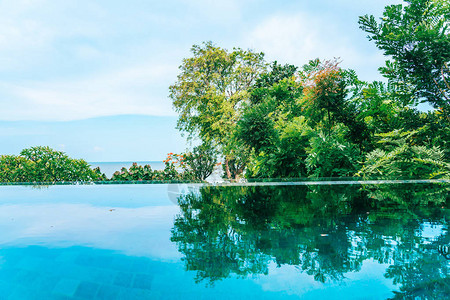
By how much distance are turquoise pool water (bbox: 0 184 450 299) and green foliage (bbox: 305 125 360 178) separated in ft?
11.0

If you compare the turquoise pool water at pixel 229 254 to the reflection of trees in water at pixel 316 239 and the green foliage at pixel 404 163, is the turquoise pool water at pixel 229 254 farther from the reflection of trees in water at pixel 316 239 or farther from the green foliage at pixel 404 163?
the green foliage at pixel 404 163

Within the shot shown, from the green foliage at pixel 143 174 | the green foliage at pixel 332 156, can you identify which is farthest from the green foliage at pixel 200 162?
the green foliage at pixel 332 156

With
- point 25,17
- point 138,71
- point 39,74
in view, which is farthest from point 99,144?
point 25,17

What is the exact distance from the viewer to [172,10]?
11.8 meters

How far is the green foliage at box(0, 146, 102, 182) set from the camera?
9.28 m

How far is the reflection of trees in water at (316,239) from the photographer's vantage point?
1.62 metres

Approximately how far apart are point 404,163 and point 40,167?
10910 mm

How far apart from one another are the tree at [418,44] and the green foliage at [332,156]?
2.16m

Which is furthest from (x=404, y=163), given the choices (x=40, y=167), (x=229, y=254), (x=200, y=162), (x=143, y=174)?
(x=40, y=167)

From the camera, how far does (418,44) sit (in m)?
6.44

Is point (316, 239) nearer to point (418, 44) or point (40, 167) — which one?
point (418, 44)

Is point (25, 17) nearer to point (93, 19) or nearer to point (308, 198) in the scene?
point (93, 19)

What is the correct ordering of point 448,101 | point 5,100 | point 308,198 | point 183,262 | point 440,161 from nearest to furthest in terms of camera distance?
1. point 183,262
2. point 308,198
3. point 440,161
4. point 448,101
5. point 5,100

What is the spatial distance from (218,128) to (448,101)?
1126 centimetres
